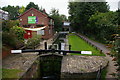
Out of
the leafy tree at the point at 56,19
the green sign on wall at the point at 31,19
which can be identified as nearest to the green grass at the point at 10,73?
the green sign on wall at the point at 31,19

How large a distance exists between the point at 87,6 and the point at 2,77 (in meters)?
25.9

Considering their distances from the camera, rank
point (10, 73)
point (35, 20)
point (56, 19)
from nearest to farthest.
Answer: point (10, 73), point (35, 20), point (56, 19)

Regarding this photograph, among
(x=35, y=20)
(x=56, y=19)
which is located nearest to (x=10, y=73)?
(x=35, y=20)

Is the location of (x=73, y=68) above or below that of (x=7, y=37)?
below

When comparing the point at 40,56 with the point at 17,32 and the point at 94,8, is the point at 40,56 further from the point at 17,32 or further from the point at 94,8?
the point at 94,8

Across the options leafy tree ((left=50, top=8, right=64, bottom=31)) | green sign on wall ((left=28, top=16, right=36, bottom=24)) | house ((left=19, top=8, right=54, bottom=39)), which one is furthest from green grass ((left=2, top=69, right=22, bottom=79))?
leafy tree ((left=50, top=8, right=64, bottom=31))

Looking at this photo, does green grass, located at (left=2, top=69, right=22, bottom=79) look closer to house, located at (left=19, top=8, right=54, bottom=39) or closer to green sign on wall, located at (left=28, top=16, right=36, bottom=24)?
house, located at (left=19, top=8, right=54, bottom=39)

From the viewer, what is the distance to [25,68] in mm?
7836

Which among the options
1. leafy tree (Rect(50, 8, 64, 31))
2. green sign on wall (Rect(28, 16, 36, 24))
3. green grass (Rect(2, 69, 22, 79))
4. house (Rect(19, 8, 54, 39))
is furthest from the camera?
leafy tree (Rect(50, 8, 64, 31))

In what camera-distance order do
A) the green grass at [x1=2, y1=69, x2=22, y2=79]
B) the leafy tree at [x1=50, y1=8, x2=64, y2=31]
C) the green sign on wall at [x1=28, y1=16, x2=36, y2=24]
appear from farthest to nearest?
the leafy tree at [x1=50, y1=8, x2=64, y2=31]
the green sign on wall at [x1=28, y1=16, x2=36, y2=24]
the green grass at [x1=2, y1=69, x2=22, y2=79]

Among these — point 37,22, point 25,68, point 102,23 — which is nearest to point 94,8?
point 102,23

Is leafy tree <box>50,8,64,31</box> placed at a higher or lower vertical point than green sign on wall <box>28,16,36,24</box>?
higher

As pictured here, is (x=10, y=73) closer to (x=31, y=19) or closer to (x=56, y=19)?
(x=31, y=19)

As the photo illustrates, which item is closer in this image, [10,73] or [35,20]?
[10,73]
